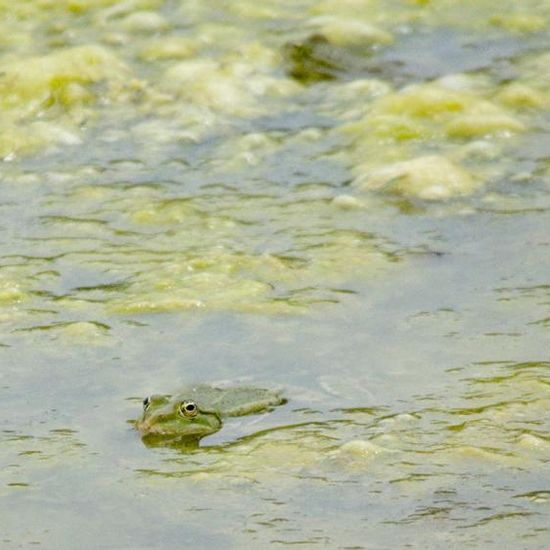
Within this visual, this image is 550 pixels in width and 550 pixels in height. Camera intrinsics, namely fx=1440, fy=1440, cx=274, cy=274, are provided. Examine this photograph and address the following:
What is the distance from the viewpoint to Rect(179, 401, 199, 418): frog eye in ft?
8.73

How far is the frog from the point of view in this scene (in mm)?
2664

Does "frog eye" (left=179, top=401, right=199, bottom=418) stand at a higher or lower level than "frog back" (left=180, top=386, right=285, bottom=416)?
higher

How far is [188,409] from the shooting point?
8.75 feet

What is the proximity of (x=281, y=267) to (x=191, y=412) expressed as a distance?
850 mm

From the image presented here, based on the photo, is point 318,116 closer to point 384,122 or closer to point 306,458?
point 384,122

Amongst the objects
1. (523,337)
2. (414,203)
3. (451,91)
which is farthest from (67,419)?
(451,91)

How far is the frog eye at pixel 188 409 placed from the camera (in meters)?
2.66

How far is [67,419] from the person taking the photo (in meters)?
2.79

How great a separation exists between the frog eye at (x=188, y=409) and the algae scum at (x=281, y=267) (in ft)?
0.22

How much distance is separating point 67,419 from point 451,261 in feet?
3.63

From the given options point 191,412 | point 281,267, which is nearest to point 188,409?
point 191,412

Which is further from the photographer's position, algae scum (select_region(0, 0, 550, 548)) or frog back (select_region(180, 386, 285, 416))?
frog back (select_region(180, 386, 285, 416))

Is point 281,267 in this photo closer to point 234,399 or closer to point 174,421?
point 234,399

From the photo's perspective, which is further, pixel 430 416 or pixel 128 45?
pixel 128 45
